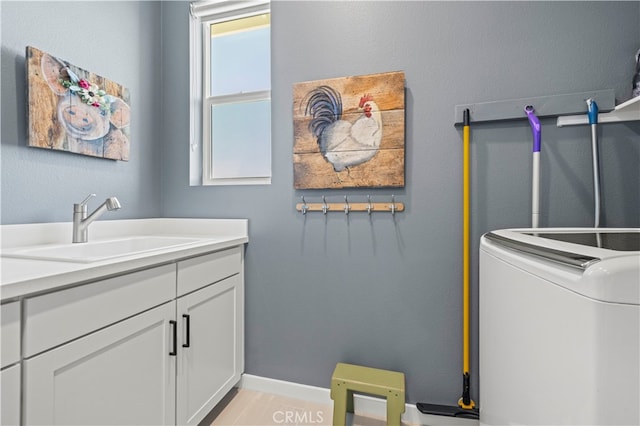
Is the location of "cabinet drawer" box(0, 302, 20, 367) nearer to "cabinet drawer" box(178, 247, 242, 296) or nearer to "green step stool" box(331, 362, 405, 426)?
"cabinet drawer" box(178, 247, 242, 296)

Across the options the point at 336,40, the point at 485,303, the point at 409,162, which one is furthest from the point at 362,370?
the point at 336,40

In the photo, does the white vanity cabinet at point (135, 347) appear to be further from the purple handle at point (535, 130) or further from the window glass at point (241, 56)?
Answer: the purple handle at point (535, 130)

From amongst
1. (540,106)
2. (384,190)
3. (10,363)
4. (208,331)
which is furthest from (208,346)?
(540,106)

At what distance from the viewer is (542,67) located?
4.31 ft

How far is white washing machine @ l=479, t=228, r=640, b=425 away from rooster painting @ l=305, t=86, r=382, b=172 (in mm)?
817

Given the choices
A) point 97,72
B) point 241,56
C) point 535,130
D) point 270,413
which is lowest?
point 270,413

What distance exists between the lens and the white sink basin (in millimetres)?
969

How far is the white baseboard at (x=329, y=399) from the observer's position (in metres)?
1.39

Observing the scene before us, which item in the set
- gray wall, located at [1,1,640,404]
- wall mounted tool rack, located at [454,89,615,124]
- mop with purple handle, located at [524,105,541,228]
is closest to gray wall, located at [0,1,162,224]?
gray wall, located at [1,1,640,404]

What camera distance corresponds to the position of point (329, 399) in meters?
1.58

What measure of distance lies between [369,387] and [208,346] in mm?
763

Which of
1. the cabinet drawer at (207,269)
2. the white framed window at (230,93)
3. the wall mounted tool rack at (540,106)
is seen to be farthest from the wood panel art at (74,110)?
the wall mounted tool rack at (540,106)

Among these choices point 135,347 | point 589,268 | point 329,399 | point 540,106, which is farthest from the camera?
point 329,399

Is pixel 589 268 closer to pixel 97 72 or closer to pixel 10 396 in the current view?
pixel 10 396
